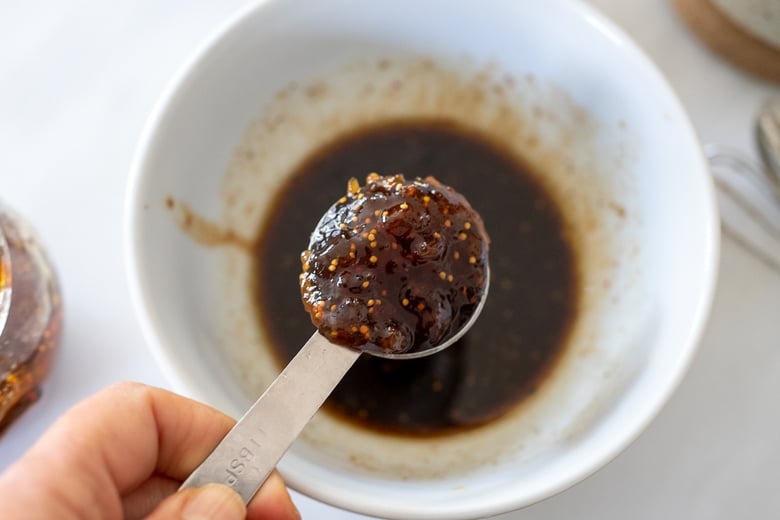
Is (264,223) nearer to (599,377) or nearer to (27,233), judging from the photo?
(27,233)

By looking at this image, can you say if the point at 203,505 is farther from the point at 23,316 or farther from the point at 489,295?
the point at 489,295

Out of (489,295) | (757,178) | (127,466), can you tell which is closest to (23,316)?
(127,466)

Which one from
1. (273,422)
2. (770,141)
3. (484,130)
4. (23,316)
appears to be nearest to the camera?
(273,422)

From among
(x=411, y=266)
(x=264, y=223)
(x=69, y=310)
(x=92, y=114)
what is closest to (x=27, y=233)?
(x=69, y=310)

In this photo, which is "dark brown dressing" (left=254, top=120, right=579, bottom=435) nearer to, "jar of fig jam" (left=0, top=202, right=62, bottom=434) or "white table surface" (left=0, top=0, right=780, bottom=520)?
"white table surface" (left=0, top=0, right=780, bottom=520)

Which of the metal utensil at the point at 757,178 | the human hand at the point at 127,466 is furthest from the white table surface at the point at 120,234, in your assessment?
the human hand at the point at 127,466

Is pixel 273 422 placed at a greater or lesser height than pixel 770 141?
lesser
